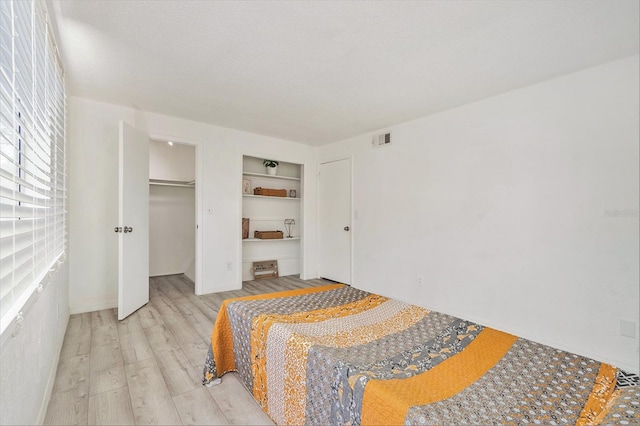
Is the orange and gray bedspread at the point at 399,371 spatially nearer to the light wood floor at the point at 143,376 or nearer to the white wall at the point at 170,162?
the light wood floor at the point at 143,376

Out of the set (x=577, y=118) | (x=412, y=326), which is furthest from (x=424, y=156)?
(x=412, y=326)

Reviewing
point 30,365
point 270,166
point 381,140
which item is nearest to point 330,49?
point 381,140

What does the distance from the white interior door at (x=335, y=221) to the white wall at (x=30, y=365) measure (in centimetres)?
353

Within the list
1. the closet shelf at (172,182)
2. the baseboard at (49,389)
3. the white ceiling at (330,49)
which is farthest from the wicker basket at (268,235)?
the baseboard at (49,389)

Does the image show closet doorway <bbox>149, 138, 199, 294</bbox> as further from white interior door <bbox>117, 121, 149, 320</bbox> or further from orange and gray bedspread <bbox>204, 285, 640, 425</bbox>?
orange and gray bedspread <bbox>204, 285, 640, 425</bbox>

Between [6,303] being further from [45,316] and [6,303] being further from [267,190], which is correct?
[267,190]

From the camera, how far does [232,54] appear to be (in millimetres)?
2268

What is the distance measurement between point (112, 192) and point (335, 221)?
3119mm

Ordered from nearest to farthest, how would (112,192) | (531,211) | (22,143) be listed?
1. (22,143)
2. (531,211)
3. (112,192)

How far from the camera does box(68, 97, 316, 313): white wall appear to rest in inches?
129

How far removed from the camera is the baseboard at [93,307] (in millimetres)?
3243

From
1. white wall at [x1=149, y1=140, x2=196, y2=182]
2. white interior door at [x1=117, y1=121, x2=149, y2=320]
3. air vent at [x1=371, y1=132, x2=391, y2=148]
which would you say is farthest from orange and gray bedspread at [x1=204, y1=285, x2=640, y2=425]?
white wall at [x1=149, y1=140, x2=196, y2=182]

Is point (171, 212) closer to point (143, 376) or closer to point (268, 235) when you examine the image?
point (268, 235)

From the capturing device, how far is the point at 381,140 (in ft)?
13.5
